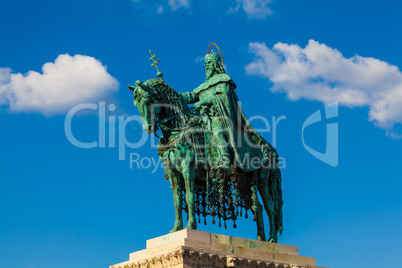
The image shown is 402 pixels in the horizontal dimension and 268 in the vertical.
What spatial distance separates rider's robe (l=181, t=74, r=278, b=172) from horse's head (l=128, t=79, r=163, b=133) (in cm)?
198

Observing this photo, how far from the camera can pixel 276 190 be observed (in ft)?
80.7

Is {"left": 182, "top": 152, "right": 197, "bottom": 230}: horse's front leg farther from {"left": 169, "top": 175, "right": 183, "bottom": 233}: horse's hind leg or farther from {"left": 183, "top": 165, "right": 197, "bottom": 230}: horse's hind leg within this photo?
{"left": 169, "top": 175, "right": 183, "bottom": 233}: horse's hind leg

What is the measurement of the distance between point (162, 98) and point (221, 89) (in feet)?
7.95

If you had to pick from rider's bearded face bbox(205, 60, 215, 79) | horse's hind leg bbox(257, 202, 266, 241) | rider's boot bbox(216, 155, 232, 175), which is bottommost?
horse's hind leg bbox(257, 202, 266, 241)

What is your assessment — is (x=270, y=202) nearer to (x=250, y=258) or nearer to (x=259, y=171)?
(x=259, y=171)

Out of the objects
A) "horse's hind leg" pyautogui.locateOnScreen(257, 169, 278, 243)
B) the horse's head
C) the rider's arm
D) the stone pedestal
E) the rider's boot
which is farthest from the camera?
the rider's arm

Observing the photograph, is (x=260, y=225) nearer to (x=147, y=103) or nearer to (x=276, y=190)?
(x=276, y=190)

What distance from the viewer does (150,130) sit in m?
21.8

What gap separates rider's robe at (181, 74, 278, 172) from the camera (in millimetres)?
22844

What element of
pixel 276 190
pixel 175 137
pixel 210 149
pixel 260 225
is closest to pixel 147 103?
pixel 175 137

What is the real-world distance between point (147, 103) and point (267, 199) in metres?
5.70

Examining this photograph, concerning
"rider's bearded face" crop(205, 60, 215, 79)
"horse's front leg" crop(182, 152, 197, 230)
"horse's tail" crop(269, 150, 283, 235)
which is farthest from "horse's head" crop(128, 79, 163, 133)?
"horse's tail" crop(269, 150, 283, 235)

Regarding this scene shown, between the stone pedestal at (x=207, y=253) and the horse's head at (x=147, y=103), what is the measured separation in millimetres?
3595

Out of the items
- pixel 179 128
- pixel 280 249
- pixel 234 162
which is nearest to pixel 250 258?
pixel 280 249
